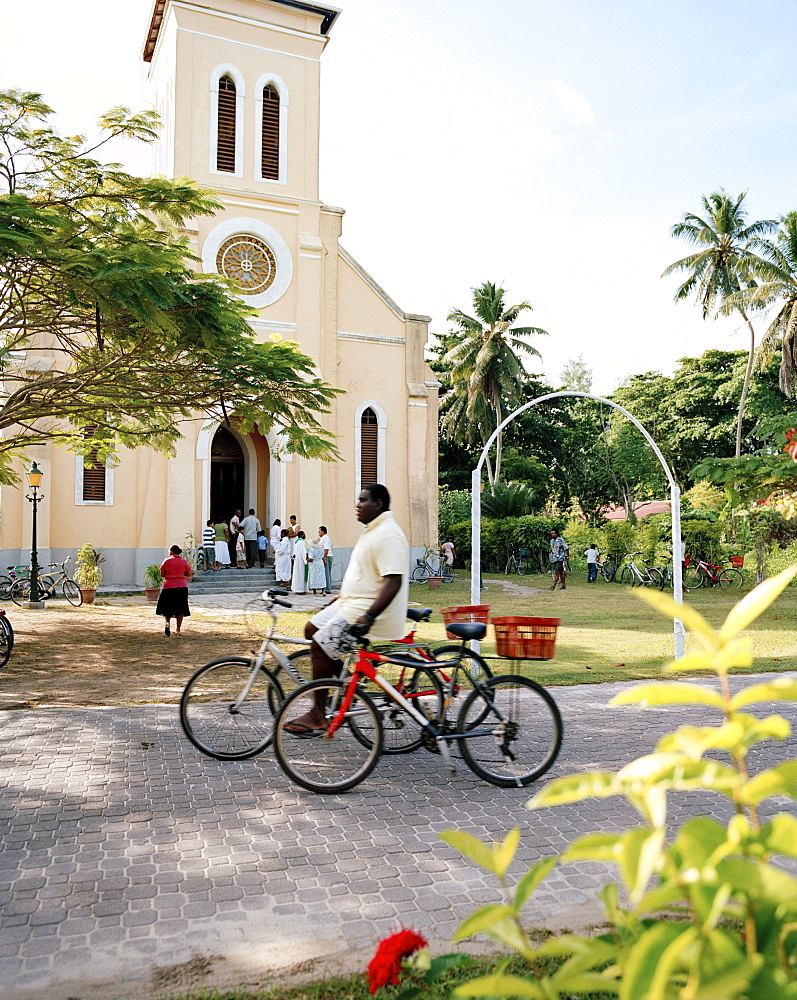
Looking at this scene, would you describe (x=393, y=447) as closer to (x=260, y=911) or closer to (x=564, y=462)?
(x=564, y=462)

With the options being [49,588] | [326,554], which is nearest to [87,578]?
[49,588]

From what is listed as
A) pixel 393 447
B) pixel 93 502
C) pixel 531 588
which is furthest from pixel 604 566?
pixel 93 502

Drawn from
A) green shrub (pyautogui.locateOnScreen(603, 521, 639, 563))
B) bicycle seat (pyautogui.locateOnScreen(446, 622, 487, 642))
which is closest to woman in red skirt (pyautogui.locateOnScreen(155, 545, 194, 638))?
bicycle seat (pyautogui.locateOnScreen(446, 622, 487, 642))

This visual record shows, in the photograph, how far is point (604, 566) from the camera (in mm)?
29031

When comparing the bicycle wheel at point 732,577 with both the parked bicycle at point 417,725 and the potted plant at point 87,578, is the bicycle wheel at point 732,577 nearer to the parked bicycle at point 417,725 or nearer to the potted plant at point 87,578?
the potted plant at point 87,578

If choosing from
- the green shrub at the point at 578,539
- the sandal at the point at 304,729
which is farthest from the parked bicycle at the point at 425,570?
the sandal at the point at 304,729

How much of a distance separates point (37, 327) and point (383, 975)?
11.8 metres

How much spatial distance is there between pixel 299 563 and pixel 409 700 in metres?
16.8

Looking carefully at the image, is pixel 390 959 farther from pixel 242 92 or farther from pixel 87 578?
pixel 242 92

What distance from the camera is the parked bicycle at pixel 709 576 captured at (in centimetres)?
2530

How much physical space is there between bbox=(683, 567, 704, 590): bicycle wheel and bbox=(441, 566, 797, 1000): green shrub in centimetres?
2554

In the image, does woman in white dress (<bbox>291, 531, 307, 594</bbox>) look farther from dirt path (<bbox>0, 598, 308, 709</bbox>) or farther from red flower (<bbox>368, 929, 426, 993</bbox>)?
red flower (<bbox>368, 929, 426, 993</bbox>)

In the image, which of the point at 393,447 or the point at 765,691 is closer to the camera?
the point at 765,691

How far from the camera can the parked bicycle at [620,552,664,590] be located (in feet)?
82.1
